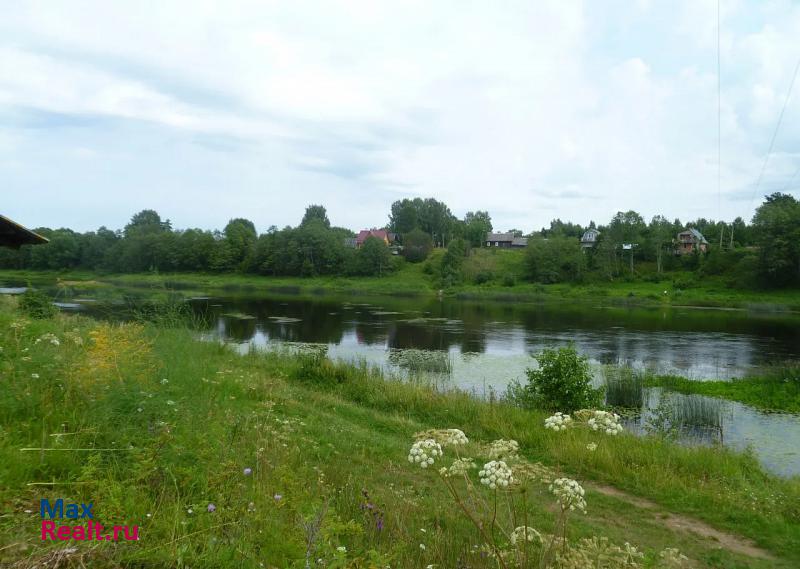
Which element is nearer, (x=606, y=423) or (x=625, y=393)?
(x=606, y=423)

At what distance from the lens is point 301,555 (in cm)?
320

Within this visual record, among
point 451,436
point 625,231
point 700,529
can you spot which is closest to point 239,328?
point 700,529

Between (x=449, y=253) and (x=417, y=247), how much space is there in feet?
39.8

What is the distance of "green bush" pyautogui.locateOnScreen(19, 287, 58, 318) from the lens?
1475 cm

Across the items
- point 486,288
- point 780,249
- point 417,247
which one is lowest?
point 486,288

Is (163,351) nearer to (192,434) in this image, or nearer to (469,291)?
(192,434)

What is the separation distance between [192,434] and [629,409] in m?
14.0

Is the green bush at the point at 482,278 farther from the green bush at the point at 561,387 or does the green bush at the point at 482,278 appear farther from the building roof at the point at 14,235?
the building roof at the point at 14,235

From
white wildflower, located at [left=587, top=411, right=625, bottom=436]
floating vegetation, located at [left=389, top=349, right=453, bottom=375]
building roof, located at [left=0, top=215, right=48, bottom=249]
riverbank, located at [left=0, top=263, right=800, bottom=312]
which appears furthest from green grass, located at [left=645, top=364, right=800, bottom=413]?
riverbank, located at [left=0, top=263, right=800, bottom=312]

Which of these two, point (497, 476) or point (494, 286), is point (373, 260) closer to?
point (494, 286)

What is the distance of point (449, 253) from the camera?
8544 centimetres

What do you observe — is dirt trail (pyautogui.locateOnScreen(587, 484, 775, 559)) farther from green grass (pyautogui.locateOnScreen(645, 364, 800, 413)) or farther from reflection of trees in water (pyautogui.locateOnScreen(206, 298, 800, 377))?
reflection of trees in water (pyautogui.locateOnScreen(206, 298, 800, 377))

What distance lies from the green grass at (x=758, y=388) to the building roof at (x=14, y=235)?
18.5 m

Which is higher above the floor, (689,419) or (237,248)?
(237,248)
